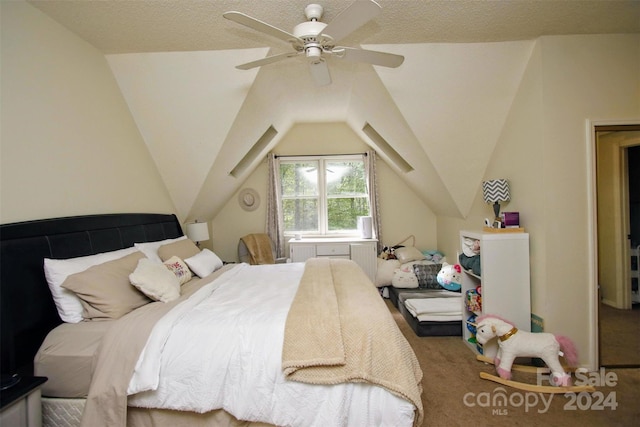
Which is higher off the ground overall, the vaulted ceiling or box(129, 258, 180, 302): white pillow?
the vaulted ceiling

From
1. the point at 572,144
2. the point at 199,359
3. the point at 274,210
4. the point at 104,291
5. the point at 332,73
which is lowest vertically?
the point at 199,359

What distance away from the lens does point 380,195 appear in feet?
14.8

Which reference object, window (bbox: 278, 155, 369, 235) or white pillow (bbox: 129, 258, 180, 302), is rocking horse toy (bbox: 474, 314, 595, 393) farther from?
window (bbox: 278, 155, 369, 235)

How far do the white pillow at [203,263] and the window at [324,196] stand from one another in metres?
1.90

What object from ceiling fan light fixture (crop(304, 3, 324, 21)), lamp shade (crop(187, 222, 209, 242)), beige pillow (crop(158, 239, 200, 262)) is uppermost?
ceiling fan light fixture (crop(304, 3, 324, 21))

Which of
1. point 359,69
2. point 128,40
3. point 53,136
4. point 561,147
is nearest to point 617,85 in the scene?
point 561,147

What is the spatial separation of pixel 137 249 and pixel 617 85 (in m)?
3.71

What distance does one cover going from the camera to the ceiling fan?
1.41 metres

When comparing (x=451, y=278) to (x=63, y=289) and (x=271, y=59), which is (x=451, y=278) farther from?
(x=63, y=289)

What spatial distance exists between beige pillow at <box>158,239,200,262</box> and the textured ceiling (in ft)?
5.12

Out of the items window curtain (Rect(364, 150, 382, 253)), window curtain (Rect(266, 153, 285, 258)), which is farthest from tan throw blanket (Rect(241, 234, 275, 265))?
window curtain (Rect(364, 150, 382, 253))

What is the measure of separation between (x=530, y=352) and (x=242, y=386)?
1894 millimetres

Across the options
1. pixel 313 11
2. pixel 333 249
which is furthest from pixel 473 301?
pixel 313 11

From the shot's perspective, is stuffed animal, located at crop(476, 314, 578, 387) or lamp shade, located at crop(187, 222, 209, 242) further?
lamp shade, located at crop(187, 222, 209, 242)
